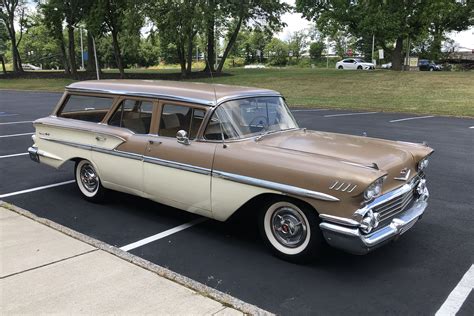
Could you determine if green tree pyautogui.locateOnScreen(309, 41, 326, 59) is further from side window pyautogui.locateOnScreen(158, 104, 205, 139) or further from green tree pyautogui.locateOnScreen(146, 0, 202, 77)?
side window pyautogui.locateOnScreen(158, 104, 205, 139)

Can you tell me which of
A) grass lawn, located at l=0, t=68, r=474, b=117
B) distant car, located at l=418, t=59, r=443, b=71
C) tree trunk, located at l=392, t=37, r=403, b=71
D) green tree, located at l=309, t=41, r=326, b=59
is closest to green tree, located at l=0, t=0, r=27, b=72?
grass lawn, located at l=0, t=68, r=474, b=117

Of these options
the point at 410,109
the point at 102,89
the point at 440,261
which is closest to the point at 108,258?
the point at 102,89

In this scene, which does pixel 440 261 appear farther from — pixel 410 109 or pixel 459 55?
pixel 459 55

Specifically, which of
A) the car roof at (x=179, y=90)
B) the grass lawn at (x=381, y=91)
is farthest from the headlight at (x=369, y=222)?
the grass lawn at (x=381, y=91)

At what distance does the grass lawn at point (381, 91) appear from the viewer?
19859mm

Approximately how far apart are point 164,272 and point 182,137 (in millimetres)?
1487

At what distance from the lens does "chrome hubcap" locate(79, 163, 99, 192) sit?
20.1 ft

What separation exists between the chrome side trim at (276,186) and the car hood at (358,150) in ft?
1.25

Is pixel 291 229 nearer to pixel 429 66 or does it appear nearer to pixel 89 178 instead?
pixel 89 178

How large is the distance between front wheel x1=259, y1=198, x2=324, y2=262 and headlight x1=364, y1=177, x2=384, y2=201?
1.61ft

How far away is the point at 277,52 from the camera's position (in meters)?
88.3

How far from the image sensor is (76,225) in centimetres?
530

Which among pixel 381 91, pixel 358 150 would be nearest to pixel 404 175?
pixel 358 150

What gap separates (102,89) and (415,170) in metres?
3.92
